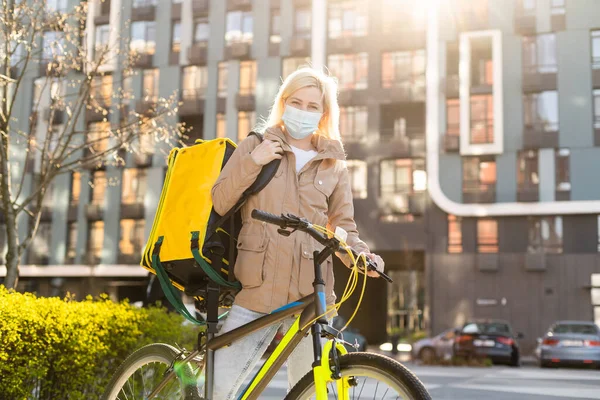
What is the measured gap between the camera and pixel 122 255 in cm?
4209

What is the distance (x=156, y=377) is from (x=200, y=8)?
40000mm

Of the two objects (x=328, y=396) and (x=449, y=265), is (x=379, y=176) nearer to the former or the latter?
(x=449, y=265)

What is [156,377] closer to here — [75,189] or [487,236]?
[487,236]

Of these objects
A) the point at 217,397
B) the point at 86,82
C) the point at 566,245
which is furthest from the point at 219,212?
the point at 566,245

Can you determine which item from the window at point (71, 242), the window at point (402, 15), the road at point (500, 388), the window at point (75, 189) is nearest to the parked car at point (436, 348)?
the road at point (500, 388)

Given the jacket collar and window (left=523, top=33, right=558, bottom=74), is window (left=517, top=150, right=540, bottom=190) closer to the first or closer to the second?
window (left=523, top=33, right=558, bottom=74)

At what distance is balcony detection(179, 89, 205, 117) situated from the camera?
41500 mm

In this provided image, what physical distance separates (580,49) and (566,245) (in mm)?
8914

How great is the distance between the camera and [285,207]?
11.8 feet

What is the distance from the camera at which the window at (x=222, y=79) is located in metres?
41.4

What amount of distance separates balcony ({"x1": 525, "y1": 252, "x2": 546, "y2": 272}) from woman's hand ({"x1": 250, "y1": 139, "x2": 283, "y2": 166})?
33532 mm

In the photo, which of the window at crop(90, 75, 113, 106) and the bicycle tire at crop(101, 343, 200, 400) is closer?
the bicycle tire at crop(101, 343, 200, 400)

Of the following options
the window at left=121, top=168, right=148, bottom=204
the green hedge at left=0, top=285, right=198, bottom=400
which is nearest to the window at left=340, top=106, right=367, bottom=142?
the window at left=121, top=168, right=148, bottom=204

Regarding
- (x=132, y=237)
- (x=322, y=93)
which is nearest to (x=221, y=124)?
(x=132, y=237)
